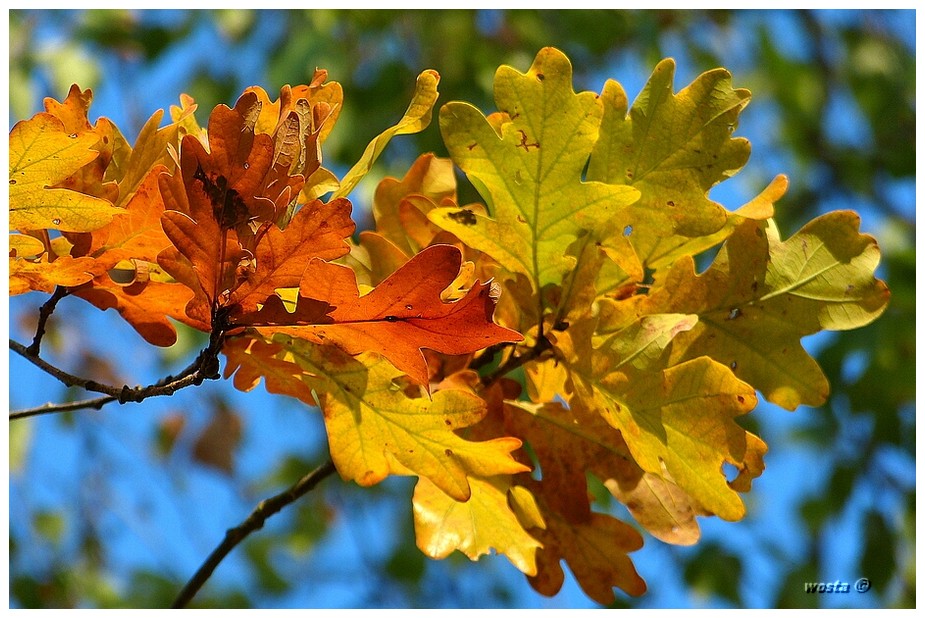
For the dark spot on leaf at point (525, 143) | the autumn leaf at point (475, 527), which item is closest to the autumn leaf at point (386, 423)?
the autumn leaf at point (475, 527)

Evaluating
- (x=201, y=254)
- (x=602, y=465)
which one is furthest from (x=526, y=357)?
(x=201, y=254)

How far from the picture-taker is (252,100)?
0.48 m

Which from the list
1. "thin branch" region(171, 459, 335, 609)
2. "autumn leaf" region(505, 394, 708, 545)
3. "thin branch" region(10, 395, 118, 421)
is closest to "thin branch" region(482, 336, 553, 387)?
"autumn leaf" region(505, 394, 708, 545)

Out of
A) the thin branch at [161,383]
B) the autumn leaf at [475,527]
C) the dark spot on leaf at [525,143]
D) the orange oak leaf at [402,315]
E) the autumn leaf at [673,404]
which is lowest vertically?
the autumn leaf at [475,527]

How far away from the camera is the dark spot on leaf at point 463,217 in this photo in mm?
566

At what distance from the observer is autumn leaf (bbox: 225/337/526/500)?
21.3 inches

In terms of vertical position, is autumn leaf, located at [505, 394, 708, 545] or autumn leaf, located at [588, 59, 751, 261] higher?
autumn leaf, located at [588, 59, 751, 261]

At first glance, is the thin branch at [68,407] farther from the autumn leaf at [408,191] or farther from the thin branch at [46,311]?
the autumn leaf at [408,191]

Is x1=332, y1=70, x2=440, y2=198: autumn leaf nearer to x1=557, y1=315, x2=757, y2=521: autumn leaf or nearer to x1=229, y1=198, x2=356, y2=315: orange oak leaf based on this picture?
x1=229, y1=198, x2=356, y2=315: orange oak leaf

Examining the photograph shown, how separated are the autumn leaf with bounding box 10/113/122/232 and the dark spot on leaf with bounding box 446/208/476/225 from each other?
0.18 metres

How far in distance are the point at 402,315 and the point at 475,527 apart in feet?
0.52

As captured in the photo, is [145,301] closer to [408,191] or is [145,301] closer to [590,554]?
[408,191]

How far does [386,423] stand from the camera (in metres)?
0.55

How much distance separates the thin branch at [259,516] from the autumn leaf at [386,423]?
3.3 inches
